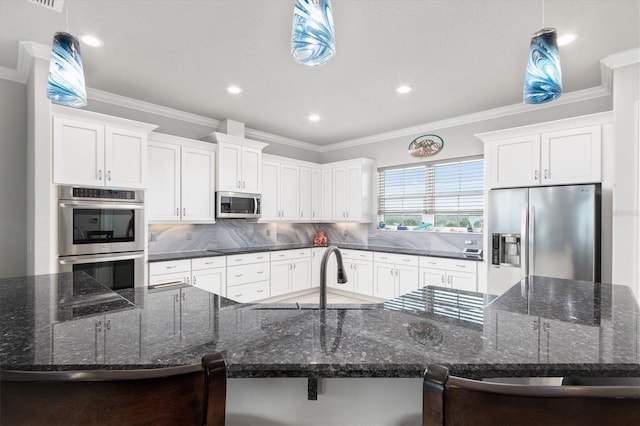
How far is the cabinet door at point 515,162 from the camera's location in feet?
11.4

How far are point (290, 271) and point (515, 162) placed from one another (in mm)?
3539

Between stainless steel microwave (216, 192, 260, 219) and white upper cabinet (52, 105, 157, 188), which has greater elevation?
white upper cabinet (52, 105, 157, 188)

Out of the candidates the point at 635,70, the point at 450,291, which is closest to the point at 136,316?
the point at 450,291

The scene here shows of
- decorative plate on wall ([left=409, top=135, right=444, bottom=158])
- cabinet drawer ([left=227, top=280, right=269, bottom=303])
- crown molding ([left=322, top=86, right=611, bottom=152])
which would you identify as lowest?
cabinet drawer ([left=227, top=280, right=269, bottom=303])

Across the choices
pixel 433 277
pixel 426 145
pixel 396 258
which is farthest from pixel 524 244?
pixel 426 145

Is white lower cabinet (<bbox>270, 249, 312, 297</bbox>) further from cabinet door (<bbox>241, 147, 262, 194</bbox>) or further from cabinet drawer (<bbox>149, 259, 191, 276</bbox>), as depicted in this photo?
cabinet drawer (<bbox>149, 259, 191, 276</bbox>)

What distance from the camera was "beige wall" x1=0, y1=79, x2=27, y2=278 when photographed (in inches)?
118

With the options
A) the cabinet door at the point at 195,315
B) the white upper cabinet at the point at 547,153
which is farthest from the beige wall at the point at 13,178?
the white upper cabinet at the point at 547,153

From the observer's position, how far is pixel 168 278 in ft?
12.1

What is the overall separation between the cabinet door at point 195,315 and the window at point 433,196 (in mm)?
4113

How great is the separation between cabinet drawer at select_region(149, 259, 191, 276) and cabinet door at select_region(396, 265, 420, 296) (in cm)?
296

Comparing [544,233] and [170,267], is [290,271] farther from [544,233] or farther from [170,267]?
[544,233]

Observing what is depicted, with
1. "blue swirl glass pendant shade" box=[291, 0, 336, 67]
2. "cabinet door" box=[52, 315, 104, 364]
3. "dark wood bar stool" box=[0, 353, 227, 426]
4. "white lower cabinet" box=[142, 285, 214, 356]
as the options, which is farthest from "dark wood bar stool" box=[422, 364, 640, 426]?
"blue swirl glass pendant shade" box=[291, 0, 336, 67]

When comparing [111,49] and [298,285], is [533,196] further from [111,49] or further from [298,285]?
[111,49]
